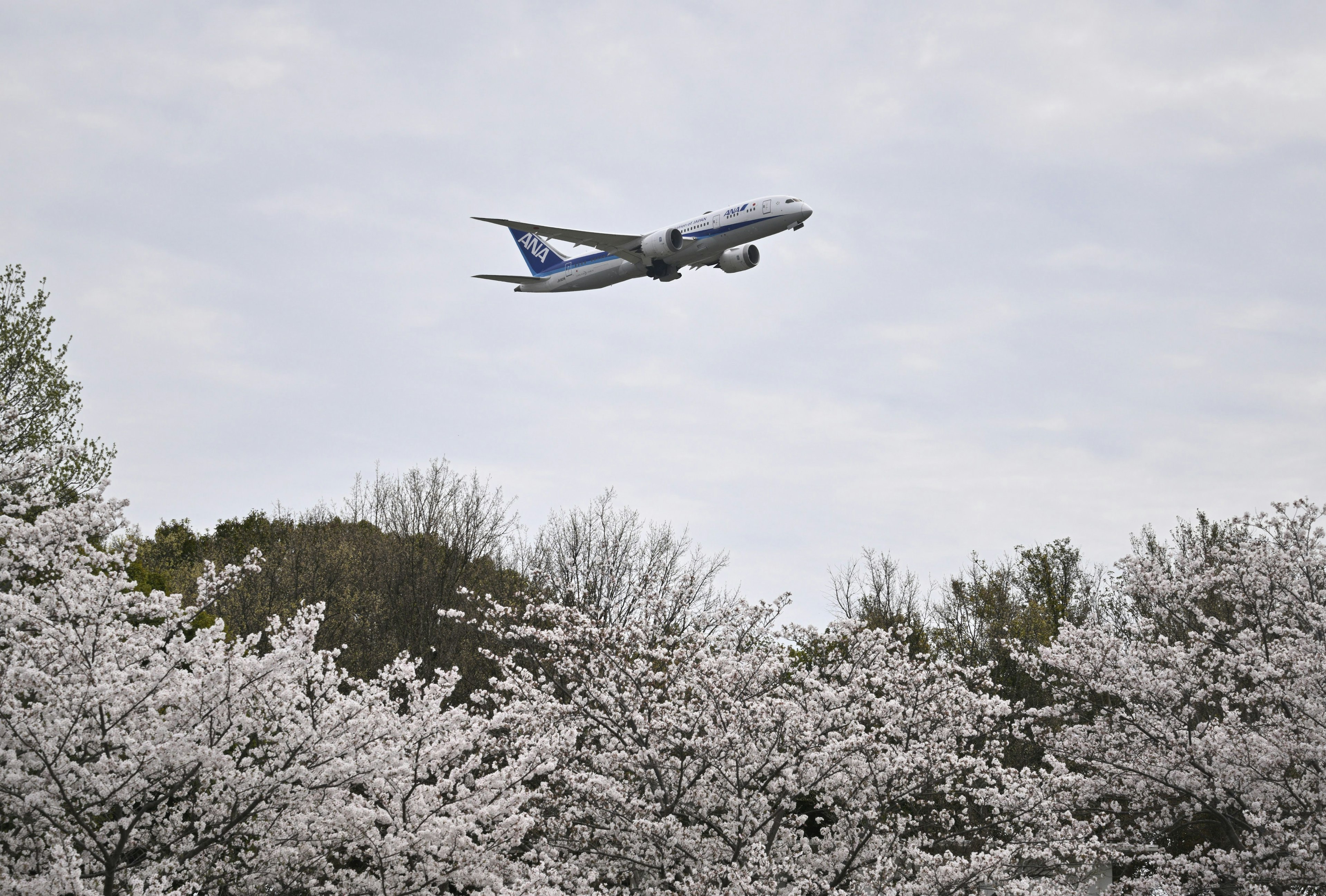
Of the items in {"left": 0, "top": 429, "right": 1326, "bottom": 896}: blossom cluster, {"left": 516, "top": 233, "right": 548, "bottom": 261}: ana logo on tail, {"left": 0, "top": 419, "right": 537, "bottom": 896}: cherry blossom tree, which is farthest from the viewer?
{"left": 516, "top": 233, "right": 548, "bottom": 261}: ana logo on tail

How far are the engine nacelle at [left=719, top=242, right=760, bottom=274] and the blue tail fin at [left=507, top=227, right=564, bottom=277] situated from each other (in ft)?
33.9

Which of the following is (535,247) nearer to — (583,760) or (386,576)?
(386,576)

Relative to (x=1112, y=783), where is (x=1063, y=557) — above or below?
above

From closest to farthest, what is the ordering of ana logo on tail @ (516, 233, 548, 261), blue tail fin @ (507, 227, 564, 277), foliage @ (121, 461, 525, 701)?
foliage @ (121, 461, 525, 701) → blue tail fin @ (507, 227, 564, 277) → ana logo on tail @ (516, 233, 548, 261)

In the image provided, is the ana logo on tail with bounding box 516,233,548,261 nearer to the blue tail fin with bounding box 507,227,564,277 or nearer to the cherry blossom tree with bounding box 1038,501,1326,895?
the blue tail fin with bounding box 507,227,564,277

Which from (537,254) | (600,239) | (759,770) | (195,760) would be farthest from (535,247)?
(195,760)

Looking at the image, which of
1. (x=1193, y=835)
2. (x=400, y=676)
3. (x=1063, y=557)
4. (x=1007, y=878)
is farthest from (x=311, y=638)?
(x=1063, y=557)

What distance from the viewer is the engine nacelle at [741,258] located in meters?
32.8

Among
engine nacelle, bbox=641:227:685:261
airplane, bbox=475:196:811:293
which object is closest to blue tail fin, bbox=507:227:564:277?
airplane, bbox=475:196:811:293

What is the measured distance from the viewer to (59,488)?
2109cm

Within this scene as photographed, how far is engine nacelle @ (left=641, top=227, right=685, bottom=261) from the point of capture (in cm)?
3225

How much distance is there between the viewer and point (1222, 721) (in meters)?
16.7

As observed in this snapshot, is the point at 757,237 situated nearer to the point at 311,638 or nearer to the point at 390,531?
the point at 390,531

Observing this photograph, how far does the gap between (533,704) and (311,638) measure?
11.5ft
